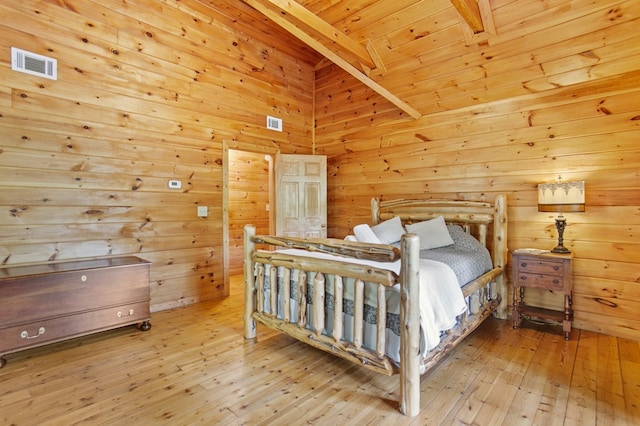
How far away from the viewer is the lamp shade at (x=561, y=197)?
113 inches

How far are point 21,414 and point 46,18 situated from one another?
329 cm

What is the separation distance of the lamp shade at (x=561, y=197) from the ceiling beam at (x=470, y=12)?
1.58 meters

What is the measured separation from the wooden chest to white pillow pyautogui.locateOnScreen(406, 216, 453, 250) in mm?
2866

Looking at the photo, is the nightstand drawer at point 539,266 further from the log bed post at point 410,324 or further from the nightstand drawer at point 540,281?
the log bed post at point 410,324

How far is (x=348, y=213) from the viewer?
16.8ft

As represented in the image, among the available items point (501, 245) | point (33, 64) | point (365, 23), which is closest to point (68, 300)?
point (33, 64)

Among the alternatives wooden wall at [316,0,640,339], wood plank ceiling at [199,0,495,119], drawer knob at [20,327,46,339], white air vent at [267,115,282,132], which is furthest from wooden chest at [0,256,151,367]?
wooden wall at [316,0,640,339]

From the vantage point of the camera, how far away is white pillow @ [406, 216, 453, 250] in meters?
3.52

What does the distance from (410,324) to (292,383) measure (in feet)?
3.15

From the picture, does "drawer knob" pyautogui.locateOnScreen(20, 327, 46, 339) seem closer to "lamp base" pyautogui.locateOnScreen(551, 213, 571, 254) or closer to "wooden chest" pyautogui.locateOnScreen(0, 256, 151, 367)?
"wooden chest" pyautogui.locateOnScreen(0, 256, 151, 367)

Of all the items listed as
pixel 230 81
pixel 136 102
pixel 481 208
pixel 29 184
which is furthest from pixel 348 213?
pixel 29 184

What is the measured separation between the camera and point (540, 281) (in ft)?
9.86

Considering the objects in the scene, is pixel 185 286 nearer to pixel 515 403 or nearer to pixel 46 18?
pixel 46 18

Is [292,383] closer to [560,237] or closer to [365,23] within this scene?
[560,237]
